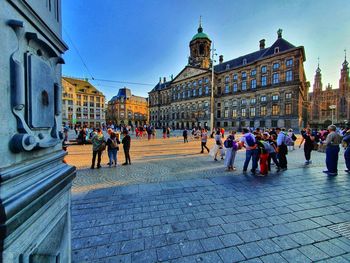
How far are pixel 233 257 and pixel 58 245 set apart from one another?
90.4 inches

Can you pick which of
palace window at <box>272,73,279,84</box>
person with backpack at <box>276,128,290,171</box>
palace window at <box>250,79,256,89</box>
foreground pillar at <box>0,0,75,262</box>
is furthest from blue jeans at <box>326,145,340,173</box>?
palace window at <box>250,79,256,89</box>

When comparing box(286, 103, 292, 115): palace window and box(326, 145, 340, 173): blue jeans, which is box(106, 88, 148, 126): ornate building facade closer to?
box(286, 103, 292, 115): palace window

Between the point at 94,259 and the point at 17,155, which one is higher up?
the point at 17,155

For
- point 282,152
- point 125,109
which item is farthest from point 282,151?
point 125,109

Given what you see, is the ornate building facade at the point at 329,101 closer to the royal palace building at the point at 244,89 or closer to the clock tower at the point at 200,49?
the royal palace building at the point at 244,89

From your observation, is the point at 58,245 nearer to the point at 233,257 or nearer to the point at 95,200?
the point at 233,257

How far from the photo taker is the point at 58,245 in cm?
177

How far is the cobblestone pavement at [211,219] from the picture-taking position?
2547mm

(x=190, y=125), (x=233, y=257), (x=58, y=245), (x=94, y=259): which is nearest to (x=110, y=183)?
(x=94, y=259)

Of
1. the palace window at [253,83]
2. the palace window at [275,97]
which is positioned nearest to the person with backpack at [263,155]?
the palace window at [275,97]

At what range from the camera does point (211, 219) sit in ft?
11.3

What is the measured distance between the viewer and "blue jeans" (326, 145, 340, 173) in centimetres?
643

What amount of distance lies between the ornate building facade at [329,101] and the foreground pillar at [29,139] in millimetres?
85465

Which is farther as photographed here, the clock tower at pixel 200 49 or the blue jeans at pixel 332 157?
the clock tower at pixel 200 49
